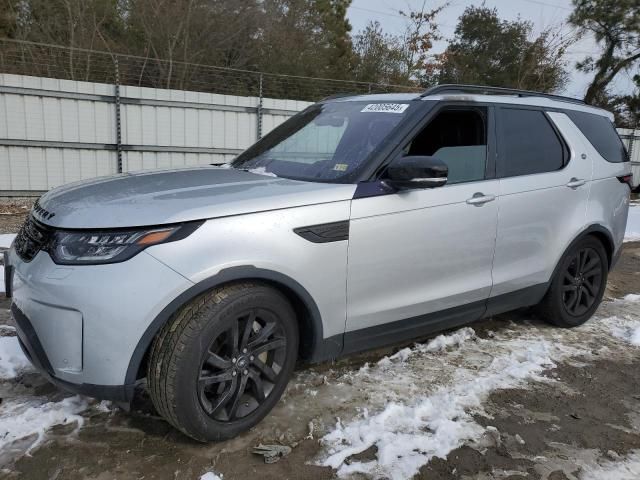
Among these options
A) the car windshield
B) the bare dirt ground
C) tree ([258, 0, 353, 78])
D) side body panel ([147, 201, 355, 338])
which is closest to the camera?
side body panel ([147, 201, 355, 338])

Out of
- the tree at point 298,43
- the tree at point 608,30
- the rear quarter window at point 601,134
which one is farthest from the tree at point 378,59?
the rear quarter window at point 601,134

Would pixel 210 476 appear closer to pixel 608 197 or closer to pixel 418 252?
pixel 418 252

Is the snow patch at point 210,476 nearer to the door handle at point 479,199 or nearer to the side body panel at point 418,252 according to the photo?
the side body panel at point 418,252

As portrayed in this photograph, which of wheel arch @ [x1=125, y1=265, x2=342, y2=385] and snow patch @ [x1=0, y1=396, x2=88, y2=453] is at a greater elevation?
wheel arch @ [x1=125, y1=265, x2=342, y2=385]

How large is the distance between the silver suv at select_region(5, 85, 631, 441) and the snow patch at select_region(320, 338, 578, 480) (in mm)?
385

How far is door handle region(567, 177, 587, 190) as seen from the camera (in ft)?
13.1

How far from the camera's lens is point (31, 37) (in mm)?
12961

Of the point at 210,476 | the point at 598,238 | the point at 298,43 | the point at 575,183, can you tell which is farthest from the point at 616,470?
the point at 298,43

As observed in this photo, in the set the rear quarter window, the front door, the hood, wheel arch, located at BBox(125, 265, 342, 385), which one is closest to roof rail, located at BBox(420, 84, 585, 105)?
the front door

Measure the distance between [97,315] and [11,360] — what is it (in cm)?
158

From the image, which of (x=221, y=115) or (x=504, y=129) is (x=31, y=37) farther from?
(x=504, y=129)

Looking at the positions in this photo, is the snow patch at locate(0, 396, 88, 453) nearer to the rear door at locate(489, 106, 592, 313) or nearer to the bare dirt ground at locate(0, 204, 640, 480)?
the bare dirt ground at locate(0, 204, 640, 480)

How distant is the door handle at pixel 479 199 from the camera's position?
3.37 meters

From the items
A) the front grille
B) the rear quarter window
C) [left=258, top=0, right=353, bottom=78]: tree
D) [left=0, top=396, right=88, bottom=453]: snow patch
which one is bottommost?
[left=0, top=396, right=88, bottom=453]: snow patch
